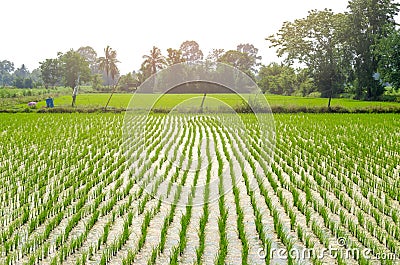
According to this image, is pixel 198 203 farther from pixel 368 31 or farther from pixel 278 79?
pixel 278 79

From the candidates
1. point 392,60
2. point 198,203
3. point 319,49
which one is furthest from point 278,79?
point 198,203

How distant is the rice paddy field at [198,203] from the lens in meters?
3.28

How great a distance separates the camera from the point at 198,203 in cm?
473

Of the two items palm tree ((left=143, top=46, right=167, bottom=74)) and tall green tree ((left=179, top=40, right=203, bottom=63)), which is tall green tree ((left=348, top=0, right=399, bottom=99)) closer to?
palm tree ((left=143, top=46, right=167, bottom=74))

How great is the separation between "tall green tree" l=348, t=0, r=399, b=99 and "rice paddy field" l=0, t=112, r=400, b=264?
1929 cm

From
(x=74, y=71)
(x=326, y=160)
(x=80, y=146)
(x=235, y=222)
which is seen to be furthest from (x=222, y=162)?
(x=74, y=71)

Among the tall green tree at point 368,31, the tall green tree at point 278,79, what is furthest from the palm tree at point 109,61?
the tall green tree at point 368,31

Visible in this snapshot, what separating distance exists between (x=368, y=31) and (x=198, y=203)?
25681mm

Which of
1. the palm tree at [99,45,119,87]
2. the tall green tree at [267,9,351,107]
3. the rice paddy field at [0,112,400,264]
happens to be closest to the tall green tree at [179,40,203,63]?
the palm tree at [99,45,119,87]

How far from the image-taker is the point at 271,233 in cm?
372

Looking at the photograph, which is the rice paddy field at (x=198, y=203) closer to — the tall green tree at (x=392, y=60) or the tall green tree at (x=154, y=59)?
the tall green tree at (x=392, y=60)

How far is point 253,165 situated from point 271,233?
2.96m

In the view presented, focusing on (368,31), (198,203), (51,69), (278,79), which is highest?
(368,31)

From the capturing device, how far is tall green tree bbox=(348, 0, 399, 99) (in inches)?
1049
